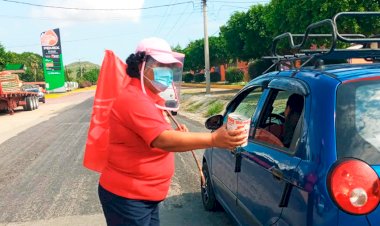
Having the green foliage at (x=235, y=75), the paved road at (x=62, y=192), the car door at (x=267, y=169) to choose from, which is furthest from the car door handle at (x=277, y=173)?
the green foliage at (x=235, y=75)

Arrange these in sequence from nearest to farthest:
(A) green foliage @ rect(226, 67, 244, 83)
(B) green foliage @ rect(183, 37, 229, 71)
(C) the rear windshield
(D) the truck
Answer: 1. (C) the rear windshield
2. (D) the truck
3. (A) green foliage @ rect(226, 67, 244, 83)
4. (B) green foliage @ rect(183, 37, 229, 71)

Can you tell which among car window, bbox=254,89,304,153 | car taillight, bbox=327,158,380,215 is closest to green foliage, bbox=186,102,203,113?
car window, bbox=254,89,304,153

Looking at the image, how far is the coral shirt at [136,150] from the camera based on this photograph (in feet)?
7.53

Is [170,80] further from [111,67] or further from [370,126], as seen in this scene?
[370,126]

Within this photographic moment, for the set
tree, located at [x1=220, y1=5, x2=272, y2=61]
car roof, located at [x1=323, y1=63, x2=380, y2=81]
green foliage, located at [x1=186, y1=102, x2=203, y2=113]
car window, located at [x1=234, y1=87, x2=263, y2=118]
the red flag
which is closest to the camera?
the red flag

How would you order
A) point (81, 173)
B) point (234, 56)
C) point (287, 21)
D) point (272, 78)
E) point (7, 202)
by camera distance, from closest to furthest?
point (272, 78) < point (7, 202) < point (81, 173) < point (287, 21) < point (234, 56)

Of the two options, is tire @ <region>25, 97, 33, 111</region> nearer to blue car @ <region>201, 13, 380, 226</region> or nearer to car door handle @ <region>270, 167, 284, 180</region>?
blue car @ <region>201, 13, 380, 226</region>

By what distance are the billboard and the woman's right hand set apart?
6638cm

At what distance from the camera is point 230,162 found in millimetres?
3908

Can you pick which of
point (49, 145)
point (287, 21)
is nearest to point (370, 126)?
point (49, 145)

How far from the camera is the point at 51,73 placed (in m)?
65.8

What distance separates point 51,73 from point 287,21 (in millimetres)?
50742

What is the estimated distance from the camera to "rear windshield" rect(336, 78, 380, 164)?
225 centimetres

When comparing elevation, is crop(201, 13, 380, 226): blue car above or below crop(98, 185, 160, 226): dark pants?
above
